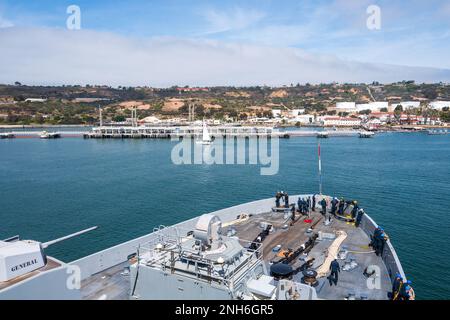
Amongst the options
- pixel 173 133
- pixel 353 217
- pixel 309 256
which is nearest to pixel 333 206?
pixel 353 217

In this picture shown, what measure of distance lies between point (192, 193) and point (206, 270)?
37217mm

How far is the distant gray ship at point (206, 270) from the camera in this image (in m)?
10.9

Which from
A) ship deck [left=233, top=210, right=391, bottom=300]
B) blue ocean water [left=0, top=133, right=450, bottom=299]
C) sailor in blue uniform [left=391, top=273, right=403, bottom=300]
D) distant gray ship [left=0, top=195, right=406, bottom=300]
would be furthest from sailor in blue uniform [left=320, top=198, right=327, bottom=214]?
sailor in blue uniform [left=391, top=273, right=403, bottom=300]

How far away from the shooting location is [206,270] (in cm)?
1140

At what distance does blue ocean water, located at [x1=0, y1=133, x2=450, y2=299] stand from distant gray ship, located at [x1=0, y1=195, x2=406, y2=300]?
9.40 m

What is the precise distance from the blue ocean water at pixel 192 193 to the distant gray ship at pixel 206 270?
9403 mm

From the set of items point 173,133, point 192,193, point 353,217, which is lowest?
point 192,193

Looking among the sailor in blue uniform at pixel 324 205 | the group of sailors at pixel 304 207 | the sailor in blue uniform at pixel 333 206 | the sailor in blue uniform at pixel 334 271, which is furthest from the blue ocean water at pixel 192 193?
the sailor in blue uniform at pixel 334 271

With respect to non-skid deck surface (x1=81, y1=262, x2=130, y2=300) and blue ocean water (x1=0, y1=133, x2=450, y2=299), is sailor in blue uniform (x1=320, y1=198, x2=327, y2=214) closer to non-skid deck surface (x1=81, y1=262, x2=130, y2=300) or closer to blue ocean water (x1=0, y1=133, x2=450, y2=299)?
blue ocean water (x1=0, y1=133, x2=450, y2=299)

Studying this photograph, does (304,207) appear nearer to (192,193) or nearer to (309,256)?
(309,256)
